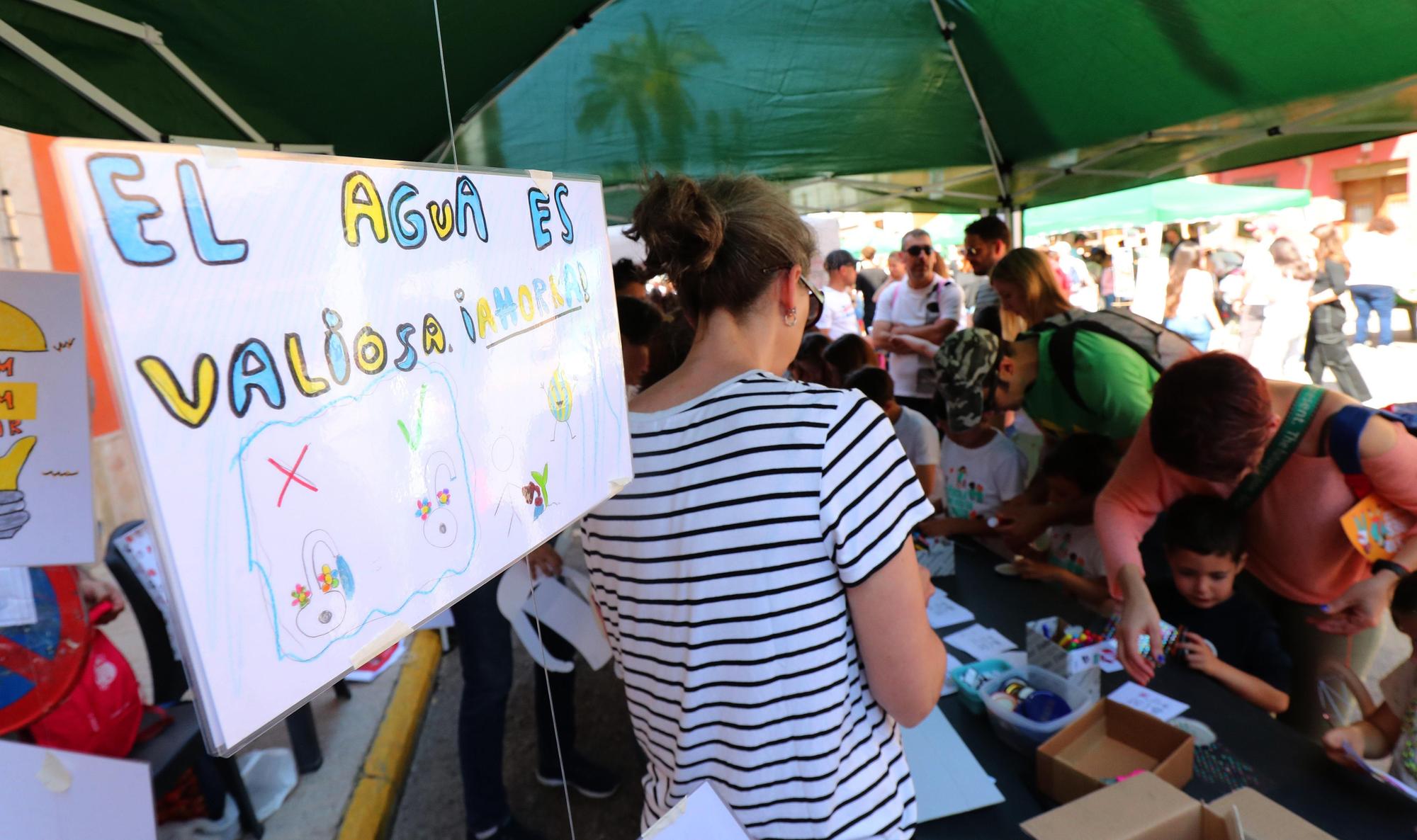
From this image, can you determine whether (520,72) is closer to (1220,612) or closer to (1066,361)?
(1066,361)

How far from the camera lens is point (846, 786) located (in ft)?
3.35

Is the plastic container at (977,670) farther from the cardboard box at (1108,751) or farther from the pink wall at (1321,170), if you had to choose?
the pink wall at (1321,170)

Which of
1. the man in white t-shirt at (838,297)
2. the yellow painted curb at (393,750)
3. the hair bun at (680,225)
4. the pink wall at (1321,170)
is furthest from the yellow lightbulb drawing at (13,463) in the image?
the pink wall at (1321,170)

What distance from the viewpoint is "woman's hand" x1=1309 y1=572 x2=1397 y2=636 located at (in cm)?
169

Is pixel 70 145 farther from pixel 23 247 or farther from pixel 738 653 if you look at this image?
pixel 23 247

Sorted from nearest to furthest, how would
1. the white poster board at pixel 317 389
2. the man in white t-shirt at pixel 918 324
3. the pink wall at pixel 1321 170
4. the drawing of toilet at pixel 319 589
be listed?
the white poster board at pixel 317 389 → the drawing of toilet at pixel 319 589 → the man in white t-shirt at pixel 918 324 → the pink wall at pixel 1321 170

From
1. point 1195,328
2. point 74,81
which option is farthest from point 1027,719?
point 1195,328

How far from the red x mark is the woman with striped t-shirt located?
49 cm

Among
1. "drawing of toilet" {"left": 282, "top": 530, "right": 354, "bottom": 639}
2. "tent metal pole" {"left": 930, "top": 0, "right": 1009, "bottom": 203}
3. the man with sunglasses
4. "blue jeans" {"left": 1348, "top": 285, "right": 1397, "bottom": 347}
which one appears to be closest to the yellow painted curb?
"drawing of toilet" {"left": 282, "top": 530, "right": 354, "bottom": 639}

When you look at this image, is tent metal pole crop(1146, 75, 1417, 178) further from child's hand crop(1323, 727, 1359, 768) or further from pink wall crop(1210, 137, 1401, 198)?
pink wall crop(1210, 137, 1401, 198)

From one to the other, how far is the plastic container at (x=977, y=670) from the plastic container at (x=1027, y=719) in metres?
0.02

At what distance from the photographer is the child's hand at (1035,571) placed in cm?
241

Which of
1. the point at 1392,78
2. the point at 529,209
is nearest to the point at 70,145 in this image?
the point at 529,209

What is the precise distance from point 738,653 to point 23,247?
5276 mm
